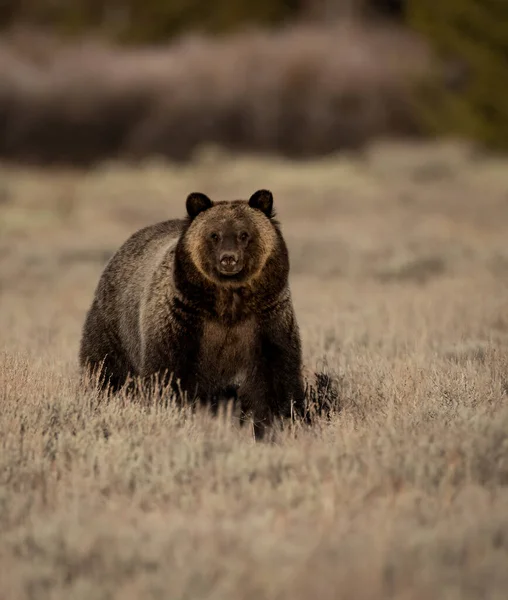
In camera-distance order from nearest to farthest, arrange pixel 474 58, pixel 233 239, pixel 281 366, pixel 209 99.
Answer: pixel 233 239, pixel 281 366, pixel 474 58, pixel 209 99

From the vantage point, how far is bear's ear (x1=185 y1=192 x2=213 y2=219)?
591 centimetres

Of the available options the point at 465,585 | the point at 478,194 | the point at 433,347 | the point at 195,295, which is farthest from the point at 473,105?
the point at 465,585

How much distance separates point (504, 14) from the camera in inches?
1024

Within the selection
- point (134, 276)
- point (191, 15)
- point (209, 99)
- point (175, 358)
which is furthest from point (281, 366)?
point (191, 15)

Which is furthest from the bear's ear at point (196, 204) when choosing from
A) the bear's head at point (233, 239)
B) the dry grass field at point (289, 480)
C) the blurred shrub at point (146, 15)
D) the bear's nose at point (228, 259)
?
the blurred shrub at point (146, 15)

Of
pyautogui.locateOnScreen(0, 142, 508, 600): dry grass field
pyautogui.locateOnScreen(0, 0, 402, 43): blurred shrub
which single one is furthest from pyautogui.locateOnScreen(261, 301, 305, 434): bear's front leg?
pyautogui.locateOnScreen(0, 0, 402, 43): blurred shrub

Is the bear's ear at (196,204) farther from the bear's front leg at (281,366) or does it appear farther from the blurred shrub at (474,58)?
the blurred shrub at (474,58)

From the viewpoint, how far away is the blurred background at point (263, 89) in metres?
27.3

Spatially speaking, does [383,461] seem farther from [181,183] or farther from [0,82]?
[0,82]

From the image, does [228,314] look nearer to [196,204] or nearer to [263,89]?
[196,204]

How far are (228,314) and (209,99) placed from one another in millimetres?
27212

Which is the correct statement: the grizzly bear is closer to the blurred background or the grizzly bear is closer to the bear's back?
the bear's back

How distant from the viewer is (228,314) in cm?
577

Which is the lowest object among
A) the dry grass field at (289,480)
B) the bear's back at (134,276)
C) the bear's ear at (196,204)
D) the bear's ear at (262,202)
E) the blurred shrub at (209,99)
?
the dry grass field at (289,480)
